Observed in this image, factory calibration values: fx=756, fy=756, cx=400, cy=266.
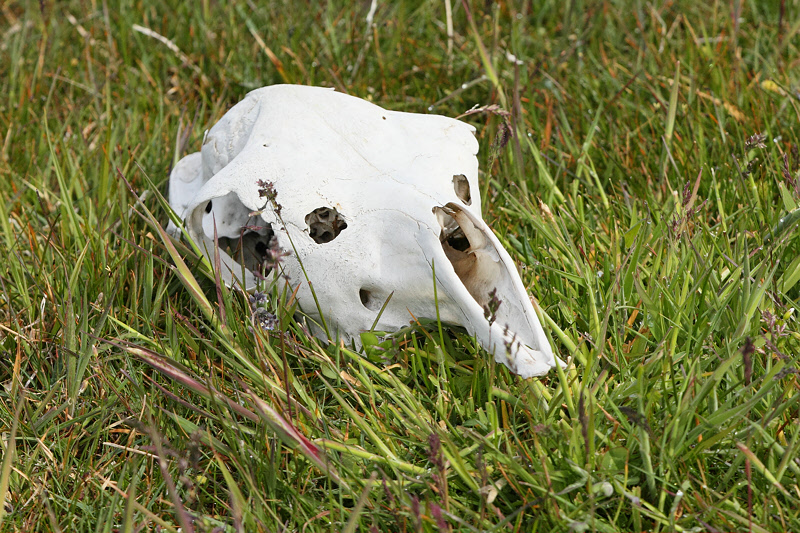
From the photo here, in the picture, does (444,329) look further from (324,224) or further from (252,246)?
(252,246)

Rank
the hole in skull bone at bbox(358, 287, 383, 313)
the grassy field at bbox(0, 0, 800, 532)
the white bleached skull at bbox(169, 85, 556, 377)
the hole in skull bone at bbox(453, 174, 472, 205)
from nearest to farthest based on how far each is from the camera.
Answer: the grassy field at bbox(0, 0, 800, 532), the white bleached skull at bbox(169, 85, 556, 377), the hole in skull bone at bbox(358, 287, 383, 313), the hole in skull bone at bbox(453, 174, 472, 205)

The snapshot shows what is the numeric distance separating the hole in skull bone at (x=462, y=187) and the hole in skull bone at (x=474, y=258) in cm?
13

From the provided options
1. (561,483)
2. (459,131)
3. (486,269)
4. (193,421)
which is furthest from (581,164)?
(193,421)

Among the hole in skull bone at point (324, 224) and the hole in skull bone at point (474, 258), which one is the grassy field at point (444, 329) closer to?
the hole in skull bone at point (474, 258)

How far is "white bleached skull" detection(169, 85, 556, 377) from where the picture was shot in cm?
212

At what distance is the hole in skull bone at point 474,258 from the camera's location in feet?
7.18

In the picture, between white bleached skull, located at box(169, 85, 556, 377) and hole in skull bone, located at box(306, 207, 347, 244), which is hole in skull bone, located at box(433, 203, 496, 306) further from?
hole in skull bone, located at box(306, 207, 347, 244)

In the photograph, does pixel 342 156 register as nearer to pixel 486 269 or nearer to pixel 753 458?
pixel 486 269

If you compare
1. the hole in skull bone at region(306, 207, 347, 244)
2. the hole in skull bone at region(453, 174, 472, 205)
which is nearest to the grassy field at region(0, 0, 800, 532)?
the hole in skull bone at region(453, 174, 472, 205)

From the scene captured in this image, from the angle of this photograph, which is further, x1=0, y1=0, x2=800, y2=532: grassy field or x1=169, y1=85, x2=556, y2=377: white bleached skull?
x1=169, y1=85, x2=556, y2=377: white bleached skull

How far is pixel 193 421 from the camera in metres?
2.17

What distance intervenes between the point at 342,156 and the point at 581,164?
3.48 feet

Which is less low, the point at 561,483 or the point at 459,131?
the point at 459,131

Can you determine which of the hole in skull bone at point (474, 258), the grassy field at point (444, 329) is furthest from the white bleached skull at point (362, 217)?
the grassy field at point (444, 329)
